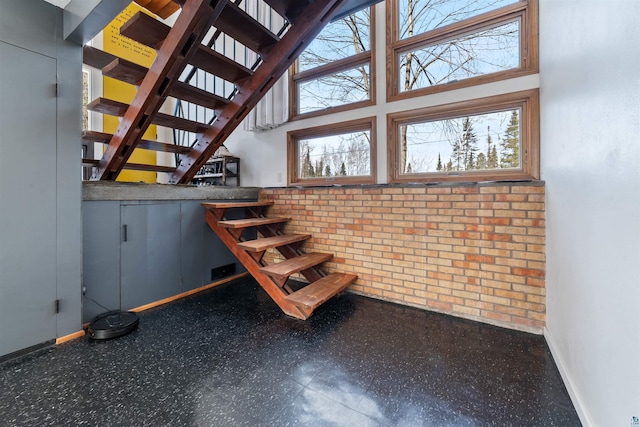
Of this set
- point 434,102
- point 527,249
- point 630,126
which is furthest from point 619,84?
point 434,102

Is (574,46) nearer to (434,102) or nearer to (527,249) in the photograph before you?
(434,102)

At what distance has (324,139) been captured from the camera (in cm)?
313

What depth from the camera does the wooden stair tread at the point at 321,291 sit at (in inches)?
81.6

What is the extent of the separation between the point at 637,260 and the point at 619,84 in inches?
23.4

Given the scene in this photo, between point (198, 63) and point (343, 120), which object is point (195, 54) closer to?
point (198, 63)

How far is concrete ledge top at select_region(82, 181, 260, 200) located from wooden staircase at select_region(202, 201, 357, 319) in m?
0.21

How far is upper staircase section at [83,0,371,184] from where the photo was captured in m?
1.72

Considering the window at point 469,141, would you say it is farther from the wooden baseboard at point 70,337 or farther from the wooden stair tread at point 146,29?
the wooden baseboard at point 70,337

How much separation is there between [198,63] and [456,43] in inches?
89.4

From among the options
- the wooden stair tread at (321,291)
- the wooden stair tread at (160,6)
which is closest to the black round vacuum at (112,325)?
the wooden stair tread at (321,291)

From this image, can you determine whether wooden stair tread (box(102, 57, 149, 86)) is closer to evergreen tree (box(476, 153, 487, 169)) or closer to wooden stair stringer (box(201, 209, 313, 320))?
wooden stair stringer (box(201, 209, 313, 320))

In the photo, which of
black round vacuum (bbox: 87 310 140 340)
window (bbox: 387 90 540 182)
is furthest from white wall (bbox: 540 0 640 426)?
black round vacuum (bbox: 87 310 140 340)

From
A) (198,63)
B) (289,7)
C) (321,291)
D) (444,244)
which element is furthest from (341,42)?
(321,291)

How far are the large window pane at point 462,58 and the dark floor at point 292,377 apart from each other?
2157mm
